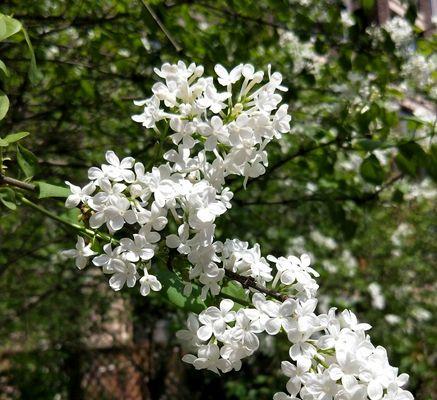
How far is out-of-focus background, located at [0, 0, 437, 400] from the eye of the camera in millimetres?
2127

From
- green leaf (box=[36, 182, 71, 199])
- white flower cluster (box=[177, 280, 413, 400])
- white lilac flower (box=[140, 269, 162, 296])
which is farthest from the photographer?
green leaf (box=[36, 182, 71, 199])

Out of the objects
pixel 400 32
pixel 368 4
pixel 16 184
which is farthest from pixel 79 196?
pixel 400 32

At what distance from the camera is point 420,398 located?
13.4 ft

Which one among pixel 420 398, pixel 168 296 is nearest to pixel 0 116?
pixel 168 296

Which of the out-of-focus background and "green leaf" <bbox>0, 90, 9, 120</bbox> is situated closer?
"green leaf" <bbox>0, 90, 9, 120</bbox>

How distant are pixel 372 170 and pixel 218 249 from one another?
1.09 m

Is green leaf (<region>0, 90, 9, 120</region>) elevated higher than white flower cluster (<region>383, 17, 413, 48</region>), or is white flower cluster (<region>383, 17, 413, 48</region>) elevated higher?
green leaf (<region>0, 90, 9, 120</region>)

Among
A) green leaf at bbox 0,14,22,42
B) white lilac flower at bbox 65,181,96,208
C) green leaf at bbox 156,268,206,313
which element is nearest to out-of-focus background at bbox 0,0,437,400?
green leaf at bbox 0,14,22,42

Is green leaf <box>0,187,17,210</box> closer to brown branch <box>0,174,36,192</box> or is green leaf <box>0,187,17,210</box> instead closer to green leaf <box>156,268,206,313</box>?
brown branch <box>0,174,36,192</box>

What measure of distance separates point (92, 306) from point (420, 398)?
2.70m

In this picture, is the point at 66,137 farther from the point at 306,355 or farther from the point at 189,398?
the point at 189,398

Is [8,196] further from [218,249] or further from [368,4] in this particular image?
[368,4]

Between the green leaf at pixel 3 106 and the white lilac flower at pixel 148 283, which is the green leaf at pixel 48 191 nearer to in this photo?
the green leaf at pixel 3 106

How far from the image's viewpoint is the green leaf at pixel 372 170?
1898mm
